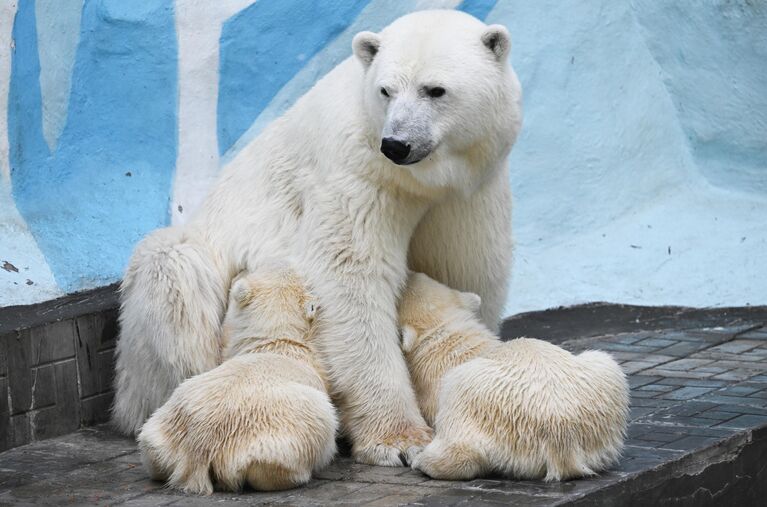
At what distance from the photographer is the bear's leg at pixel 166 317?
4.71 m

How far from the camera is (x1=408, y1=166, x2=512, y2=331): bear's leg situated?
190 inches

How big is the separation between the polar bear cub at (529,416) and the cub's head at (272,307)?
554 millimetres

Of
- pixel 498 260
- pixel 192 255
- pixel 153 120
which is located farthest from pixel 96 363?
pixel 498 260

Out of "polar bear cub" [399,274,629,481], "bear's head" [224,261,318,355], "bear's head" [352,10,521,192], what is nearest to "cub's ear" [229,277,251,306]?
"bear's head" [224,261,318,355]

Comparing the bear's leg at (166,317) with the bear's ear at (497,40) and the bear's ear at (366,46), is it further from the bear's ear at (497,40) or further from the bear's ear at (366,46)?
the bear's ear at (497,40)

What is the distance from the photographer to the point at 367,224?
453 cm

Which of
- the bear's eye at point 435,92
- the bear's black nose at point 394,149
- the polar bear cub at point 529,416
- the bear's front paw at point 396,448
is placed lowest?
the bear's front paw at point 396,448

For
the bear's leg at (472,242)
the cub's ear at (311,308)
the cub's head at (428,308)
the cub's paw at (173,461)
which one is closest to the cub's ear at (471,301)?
the cub's head at (428,308)

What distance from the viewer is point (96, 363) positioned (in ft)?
17.1

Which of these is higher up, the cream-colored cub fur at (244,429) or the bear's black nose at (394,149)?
the bear's black nose at (394,149)

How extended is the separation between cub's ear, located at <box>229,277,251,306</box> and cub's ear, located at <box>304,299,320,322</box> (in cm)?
20

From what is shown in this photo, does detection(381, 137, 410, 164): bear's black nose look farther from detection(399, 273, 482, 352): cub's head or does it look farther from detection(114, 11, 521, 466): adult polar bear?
detection(399, 273, 482, 352): cub's head

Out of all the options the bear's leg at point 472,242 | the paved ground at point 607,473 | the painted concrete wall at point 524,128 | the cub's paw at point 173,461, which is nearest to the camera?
the paved ground at point 607,473

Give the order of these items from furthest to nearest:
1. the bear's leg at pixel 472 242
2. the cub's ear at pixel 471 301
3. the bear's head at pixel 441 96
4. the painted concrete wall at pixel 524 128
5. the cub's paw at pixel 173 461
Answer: the painted concrete wall at pixel 524 128 → the bear's leg at pixel 472 242 → the cub's ear at pixel 471 301 → the bear's head at pixel 441 96 → the cub's paw at pixel 173 461
